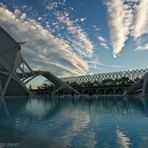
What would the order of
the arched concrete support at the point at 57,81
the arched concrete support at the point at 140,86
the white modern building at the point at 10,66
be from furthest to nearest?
1. the arched concrete support at the point at 57,81
2. the arched concrete support at the point at 140,86
3. the white modern building at the point at 10,66

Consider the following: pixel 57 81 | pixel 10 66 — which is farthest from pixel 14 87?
pixel 57 81

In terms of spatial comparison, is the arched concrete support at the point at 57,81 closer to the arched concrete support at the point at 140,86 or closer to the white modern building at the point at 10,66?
the white modern building at the point at 10,66

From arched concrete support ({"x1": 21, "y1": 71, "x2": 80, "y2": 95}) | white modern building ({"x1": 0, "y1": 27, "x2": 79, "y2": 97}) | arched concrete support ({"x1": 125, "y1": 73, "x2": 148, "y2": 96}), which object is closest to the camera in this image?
white modern building ({"x1": 0, "y1": 27, "x2": 79, "y2": 97})

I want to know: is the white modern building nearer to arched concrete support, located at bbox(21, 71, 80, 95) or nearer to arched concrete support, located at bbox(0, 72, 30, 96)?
arched concrete support, located at bbox(0, 72, 30, 96)

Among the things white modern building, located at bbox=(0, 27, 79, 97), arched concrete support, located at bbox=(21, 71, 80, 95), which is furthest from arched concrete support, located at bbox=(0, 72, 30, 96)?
arched concrete support, located at bbox=(21, 71, 80, 95)

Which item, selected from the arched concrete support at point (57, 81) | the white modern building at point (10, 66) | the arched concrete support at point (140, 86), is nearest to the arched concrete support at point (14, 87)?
the white modern building at point (10, 66)

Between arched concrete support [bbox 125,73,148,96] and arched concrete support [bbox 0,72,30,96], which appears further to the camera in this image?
arched concrete support [bbox 125,73,148,96]

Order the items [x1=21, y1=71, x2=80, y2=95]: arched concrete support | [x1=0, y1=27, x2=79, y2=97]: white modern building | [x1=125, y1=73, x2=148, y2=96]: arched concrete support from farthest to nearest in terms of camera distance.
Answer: [x1=21, y1=71, x2=80, y2=95]: arched concrete support → [x1=125, y1=73, x2=148, y2=96]: arched concrete support → [x1=0, y1=27, x2=79, y2=97]: white modern building

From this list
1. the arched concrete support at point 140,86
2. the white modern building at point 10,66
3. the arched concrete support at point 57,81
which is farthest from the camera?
the arched concrete support at point 57,81

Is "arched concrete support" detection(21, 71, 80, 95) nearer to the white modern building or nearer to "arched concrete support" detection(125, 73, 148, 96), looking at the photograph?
the white modern building

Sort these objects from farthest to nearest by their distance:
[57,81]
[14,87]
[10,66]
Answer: [57,81] → [14,87] → [10,66]

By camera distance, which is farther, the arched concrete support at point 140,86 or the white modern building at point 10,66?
the arched concrete support at point 140,86

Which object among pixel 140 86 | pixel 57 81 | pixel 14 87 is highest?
pixel 57 81

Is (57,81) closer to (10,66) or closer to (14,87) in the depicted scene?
(14,87)
